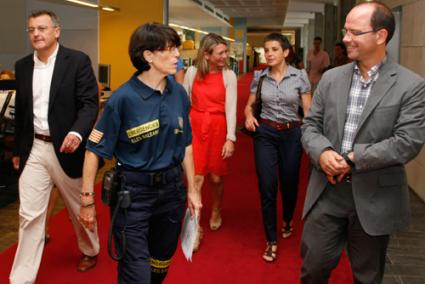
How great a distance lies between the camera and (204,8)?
65.7ft

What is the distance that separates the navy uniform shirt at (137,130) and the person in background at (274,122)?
151cm

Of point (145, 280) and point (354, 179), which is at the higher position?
point (354, 179)

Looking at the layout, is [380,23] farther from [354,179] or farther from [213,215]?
[213,215]

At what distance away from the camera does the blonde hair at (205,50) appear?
13.1ft

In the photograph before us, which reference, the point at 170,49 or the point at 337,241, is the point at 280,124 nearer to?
the point at 337,241

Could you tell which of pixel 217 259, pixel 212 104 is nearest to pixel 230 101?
pixel 212 104

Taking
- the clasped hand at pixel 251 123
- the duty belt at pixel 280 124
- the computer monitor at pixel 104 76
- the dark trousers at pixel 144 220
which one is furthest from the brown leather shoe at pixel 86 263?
the computer monitor at pixel 104 76

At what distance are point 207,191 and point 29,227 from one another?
2.88m

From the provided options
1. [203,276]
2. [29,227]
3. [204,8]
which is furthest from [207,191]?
[204,8]

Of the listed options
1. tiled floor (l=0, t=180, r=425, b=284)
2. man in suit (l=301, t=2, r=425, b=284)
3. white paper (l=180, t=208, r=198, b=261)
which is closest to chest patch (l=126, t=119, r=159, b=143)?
white paper (l=180, t=208, r=198, b=261)

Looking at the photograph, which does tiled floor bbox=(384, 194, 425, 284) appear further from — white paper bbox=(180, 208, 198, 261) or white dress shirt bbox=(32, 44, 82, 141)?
white dress shirt bbox=(32, 44, 82, 141)

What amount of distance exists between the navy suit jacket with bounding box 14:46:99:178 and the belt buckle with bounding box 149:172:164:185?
993 millimetres

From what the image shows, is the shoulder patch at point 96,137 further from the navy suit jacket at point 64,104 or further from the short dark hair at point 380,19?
the short dark hair at point 380,19

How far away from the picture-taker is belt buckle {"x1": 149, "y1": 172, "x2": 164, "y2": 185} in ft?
7.64
